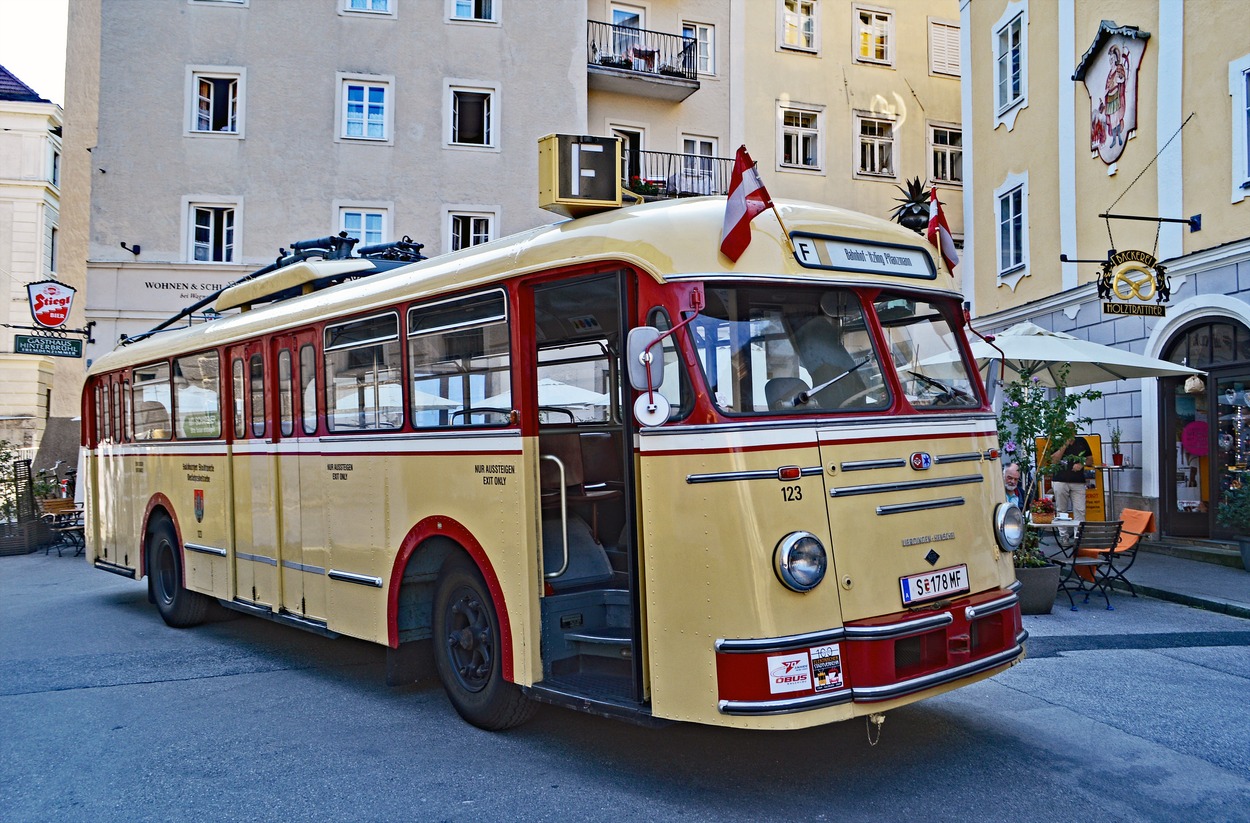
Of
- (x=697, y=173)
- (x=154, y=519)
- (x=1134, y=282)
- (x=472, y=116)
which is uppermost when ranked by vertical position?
(x=472, y=116)

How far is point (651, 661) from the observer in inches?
194

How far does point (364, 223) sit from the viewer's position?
76.7 ft

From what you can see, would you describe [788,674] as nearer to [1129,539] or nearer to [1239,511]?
→ [1129,539]

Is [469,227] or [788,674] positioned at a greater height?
[469,227]

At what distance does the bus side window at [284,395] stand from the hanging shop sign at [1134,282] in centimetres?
1106

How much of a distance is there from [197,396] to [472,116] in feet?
53.8

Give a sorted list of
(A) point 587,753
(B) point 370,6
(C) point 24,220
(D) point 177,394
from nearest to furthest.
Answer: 1. (A) point 587,753
2. (D) point 177,394
3. (B) point 370,6
4. (C) point 24,220

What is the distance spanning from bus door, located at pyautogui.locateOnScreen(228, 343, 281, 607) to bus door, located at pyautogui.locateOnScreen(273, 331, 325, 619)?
0.14m

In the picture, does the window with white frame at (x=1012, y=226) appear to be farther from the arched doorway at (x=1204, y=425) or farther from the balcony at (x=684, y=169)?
the balcony at (x=684, y=169)

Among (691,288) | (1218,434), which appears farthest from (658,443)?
(1218,434)

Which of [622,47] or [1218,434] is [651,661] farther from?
[622,47]

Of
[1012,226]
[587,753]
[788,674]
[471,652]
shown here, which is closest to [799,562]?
[788,674]

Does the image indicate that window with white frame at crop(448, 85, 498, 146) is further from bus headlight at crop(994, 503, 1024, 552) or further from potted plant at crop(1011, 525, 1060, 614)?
bus headlight at crop(994, 503, 1024, 552)

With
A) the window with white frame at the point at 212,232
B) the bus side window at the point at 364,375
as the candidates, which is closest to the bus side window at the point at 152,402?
the bus side window at the point at 364,375
